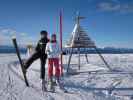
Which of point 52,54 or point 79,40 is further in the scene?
point 79,40

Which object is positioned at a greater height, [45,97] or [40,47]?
[40,47]

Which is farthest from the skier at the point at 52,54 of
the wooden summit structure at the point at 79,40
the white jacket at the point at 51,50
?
the wooden summit structure at the point at 79,40

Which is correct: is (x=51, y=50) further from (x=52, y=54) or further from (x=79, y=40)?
(x=79, y=40)

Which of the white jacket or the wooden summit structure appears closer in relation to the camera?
the white jacket

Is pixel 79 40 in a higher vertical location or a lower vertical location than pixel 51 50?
higher

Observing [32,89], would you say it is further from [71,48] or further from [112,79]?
[71,48]

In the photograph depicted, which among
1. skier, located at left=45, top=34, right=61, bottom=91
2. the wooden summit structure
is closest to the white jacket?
skier, located at left=45, top=34, right=61, bottom=91

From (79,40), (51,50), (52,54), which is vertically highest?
(79,40)

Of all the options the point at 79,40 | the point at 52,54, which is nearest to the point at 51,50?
the point at 52,54

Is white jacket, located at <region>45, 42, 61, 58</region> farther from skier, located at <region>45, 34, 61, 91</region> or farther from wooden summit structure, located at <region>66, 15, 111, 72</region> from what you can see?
wooden summit structure, located at <region>66, 15, 111, 72</region>

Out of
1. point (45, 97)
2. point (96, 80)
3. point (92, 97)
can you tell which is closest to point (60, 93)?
point (45, 97)

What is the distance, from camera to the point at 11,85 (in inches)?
314

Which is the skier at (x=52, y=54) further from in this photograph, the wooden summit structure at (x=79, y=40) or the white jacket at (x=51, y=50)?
the wooden summit structure at (x=79, y=40)

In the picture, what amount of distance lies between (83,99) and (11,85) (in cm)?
330
